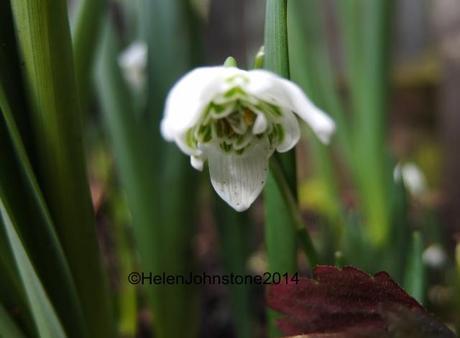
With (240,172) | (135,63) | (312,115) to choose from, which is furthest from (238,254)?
(135,63)

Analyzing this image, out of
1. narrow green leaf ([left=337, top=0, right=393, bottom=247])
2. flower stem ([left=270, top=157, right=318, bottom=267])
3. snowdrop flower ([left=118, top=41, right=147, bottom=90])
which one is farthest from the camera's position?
snowdrop flower ([left=118, top=41, right=147, bottom=90])

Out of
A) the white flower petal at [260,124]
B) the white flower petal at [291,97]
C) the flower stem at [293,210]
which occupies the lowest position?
the flower stem at [293,210]

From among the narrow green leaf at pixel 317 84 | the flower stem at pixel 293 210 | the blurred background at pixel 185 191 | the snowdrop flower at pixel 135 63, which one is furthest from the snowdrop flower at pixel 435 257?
the snowdrop flower at pixel 135 63

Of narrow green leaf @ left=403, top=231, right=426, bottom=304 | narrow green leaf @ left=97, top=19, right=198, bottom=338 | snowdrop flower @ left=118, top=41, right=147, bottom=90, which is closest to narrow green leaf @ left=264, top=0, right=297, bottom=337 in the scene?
narrow green leaf @ left=403, top=231, right=426, bottom=304

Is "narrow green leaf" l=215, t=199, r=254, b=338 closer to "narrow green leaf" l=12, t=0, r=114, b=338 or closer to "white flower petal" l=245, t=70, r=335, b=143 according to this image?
"narrow green leaf" l=12, t=0, r=114, b=338

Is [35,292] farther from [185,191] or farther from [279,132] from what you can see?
[185,191]

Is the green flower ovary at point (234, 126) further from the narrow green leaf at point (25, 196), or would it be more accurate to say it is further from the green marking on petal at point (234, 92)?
the narrow green leaf at point (25, 196)
